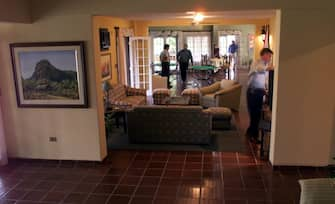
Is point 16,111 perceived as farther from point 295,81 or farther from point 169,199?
point 295,81

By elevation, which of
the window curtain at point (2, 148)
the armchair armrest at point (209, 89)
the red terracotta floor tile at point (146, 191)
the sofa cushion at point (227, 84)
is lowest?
the red terracotta floor tile at point (146, 191)

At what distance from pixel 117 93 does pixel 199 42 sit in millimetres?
10613

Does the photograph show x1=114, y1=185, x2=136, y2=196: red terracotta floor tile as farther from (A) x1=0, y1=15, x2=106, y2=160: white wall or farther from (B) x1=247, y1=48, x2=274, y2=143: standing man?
(B) x1=247, y1=48, x2=274, y2=143: standing man

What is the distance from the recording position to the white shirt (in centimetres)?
520

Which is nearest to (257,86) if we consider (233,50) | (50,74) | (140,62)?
(50,74)

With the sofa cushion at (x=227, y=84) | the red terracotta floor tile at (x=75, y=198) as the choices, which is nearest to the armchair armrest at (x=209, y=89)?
the sofa cushion at (x=227, y=84)

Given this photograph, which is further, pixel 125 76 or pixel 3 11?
pixel 125 76

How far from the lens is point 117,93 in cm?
710

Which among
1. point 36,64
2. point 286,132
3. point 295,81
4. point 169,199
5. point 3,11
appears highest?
point 3,11

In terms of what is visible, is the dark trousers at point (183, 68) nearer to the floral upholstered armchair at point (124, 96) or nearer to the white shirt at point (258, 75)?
the floral upholstered armchair at point (124, 96)

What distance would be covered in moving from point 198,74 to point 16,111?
10.0 meters

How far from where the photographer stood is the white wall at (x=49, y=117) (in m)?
4.38

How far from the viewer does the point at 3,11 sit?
3861mm

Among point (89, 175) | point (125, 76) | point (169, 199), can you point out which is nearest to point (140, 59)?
point (125, 76)
